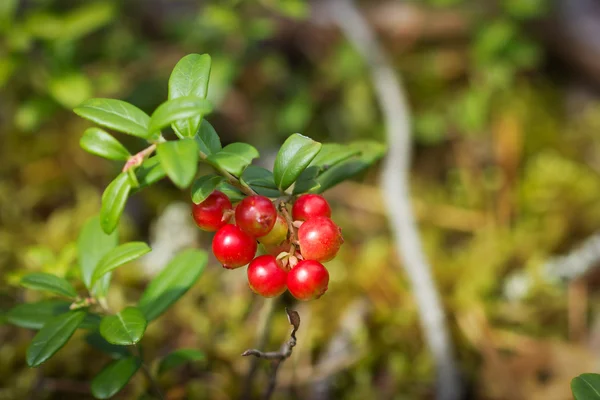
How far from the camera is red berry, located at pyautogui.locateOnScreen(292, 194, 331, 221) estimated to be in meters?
1.13

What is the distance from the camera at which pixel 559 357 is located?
2068 mm

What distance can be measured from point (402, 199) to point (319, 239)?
1.36 metres

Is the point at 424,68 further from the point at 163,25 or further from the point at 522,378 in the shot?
the point at 522,378

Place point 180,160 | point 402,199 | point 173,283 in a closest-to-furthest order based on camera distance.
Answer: point 180,160
point 173,283
point 402,199

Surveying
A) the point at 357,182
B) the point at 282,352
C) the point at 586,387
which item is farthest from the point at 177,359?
the point at 357,182

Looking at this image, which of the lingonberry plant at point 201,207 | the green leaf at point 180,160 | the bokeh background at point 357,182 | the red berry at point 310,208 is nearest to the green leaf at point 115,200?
the lingonberry plant at point 201,207

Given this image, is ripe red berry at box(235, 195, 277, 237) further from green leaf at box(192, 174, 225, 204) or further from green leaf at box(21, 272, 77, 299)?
green leaf at box(21, 272, 77, 299)

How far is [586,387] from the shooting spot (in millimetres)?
1107

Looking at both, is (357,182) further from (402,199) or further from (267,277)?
(267,277)

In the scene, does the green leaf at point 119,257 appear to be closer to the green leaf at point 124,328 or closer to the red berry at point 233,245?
the green leaf at point 124,328

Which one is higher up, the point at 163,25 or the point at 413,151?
the point at 163,25

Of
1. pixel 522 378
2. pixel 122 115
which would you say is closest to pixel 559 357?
pixel 522 378

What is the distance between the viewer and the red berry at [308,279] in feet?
3.43

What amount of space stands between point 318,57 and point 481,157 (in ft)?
3.65
